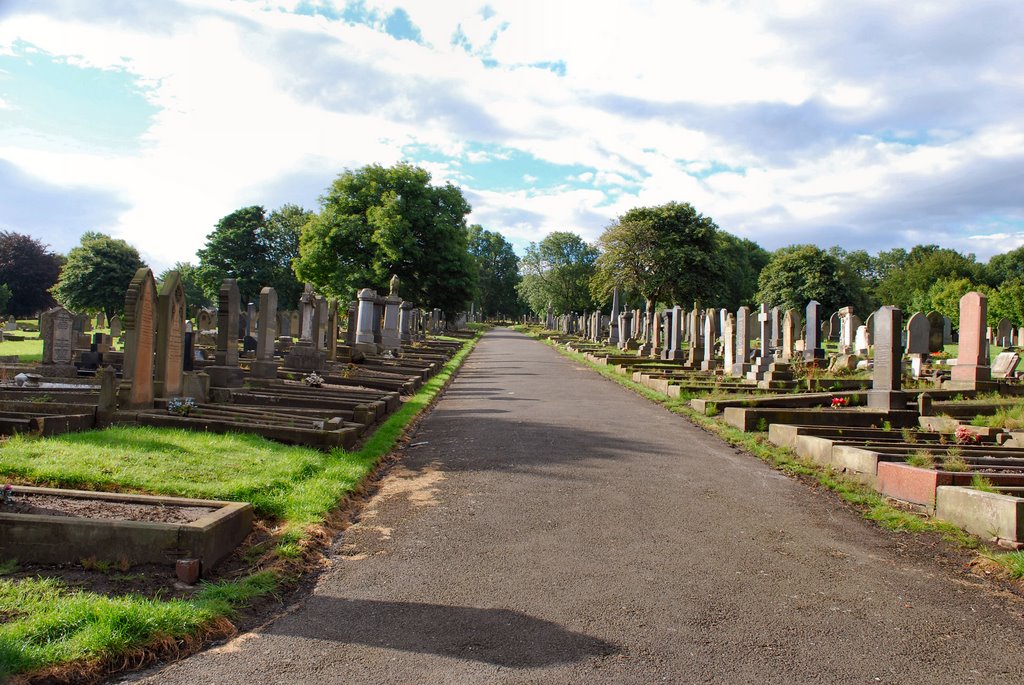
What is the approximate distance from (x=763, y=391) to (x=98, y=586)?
15565 mm

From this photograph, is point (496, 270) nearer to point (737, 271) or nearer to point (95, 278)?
point (737, 271)

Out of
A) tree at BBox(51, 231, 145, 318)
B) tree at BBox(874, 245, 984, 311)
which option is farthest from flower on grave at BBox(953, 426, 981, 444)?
tree at BBox(874, 245, 984, 311)

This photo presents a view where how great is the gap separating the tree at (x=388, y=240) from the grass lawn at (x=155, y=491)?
3445 centimetres

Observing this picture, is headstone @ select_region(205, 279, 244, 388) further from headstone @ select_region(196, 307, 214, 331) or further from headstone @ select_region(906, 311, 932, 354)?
headstone @ select_region(906, 311, 932, 354)

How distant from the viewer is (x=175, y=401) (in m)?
9.95

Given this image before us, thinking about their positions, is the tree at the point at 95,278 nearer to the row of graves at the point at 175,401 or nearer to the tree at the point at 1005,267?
the row of graves at the point at 175,401

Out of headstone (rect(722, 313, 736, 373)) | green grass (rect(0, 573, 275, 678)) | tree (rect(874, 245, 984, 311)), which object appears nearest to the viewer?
green grass (rect(0, 573, 275, 678))

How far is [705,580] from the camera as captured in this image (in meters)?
4.98

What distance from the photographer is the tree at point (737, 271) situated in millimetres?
48528

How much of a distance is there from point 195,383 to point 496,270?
371 feet

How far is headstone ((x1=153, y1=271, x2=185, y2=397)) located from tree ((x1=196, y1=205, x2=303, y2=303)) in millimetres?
56690

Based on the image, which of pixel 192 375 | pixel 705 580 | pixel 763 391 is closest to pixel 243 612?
pixel 705 580

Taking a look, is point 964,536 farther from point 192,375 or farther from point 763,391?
point 763,391

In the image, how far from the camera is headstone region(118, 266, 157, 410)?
9.73 meters
